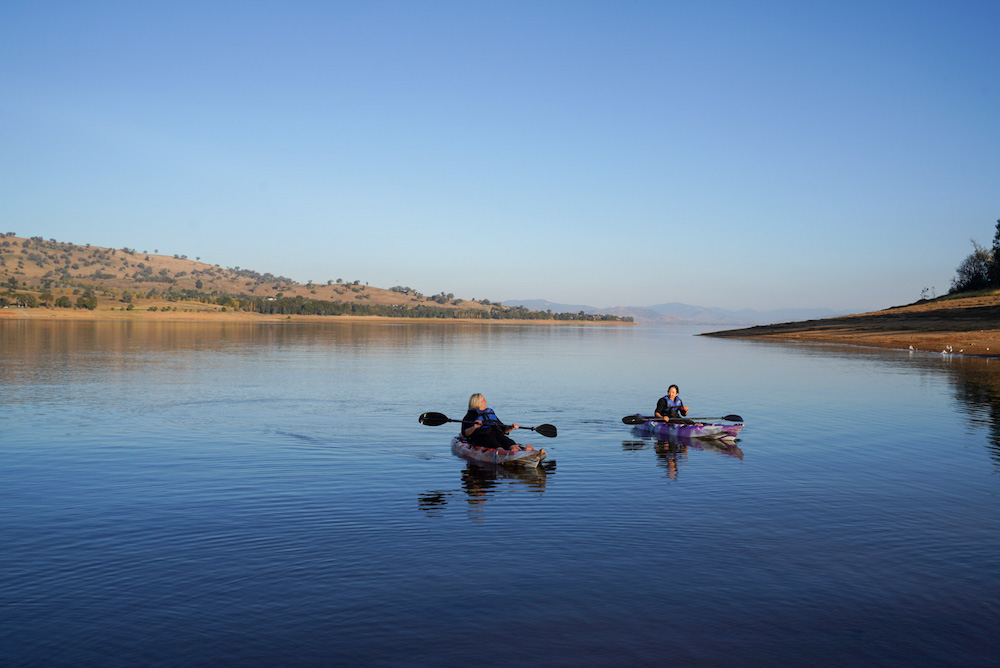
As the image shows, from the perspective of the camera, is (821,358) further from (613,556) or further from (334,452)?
(613,556)

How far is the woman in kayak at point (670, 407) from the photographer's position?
27.3 m

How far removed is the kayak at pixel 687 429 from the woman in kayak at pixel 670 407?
347 mm

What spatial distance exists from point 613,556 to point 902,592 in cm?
424

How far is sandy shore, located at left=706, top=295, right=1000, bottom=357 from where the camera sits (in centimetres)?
8138

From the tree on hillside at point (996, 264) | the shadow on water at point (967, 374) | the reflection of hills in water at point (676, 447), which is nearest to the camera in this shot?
the reflection of hills in water at point (676, 447)

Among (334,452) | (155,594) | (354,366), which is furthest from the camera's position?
(354,366)

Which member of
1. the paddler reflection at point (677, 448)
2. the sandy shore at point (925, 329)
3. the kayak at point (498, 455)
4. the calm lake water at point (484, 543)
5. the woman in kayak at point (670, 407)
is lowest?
the paddler reflection at point (677, 448)

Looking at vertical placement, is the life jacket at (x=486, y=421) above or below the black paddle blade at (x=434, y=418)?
above

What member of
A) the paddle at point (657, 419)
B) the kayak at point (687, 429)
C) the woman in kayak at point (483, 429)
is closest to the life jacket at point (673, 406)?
the paddle at point (657, 419)

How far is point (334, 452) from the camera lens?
22.7m

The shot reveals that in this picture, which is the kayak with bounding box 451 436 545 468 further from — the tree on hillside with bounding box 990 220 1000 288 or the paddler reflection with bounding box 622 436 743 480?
the tree on hillside with bounding box 990 220 1000 288

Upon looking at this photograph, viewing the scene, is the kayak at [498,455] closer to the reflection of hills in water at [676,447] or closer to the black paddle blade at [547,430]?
the black paddle blade at [547,430]

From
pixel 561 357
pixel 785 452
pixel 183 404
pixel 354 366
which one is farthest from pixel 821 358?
pixel 183 404

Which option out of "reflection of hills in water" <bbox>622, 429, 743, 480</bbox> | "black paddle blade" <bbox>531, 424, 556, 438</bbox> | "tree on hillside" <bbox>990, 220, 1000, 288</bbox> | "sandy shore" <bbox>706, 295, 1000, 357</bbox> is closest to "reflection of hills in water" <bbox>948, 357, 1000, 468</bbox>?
"reflection of hills in water" <bbox>622, 429, 743, 480</bbox>
